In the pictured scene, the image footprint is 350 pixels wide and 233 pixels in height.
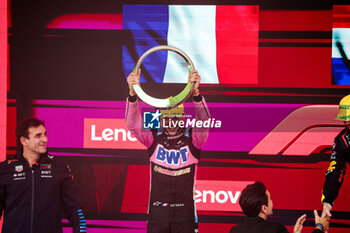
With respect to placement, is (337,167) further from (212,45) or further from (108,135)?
(108,135)

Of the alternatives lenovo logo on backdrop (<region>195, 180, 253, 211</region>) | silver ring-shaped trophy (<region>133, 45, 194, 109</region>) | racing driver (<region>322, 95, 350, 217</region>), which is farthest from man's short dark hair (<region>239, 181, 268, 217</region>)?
silver ring-shaped trophy (<region>133, 45, 194, 109</region>)

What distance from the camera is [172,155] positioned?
130 inches

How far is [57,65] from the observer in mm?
3688

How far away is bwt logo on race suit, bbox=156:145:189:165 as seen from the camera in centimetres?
330

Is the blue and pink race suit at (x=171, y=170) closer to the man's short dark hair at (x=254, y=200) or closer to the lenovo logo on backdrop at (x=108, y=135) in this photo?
the lenovo logo on backdrop at (x=108, y=135)

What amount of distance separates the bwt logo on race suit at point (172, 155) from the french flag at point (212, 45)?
717mm

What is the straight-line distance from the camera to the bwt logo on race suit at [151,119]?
3574 millimetres

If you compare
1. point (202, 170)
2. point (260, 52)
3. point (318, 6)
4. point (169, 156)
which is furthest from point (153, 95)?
point (318, 6)

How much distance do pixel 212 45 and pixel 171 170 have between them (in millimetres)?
1310

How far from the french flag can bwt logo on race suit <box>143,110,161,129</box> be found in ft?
1.12

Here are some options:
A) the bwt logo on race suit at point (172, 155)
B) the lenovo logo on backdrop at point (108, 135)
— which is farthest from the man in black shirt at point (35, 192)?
the lenovo logo on backdrop at point (108, 135)

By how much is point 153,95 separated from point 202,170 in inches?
35.3

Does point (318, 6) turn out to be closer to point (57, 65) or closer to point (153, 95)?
point (153, 95)

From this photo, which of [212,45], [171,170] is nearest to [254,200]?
[171,170]
